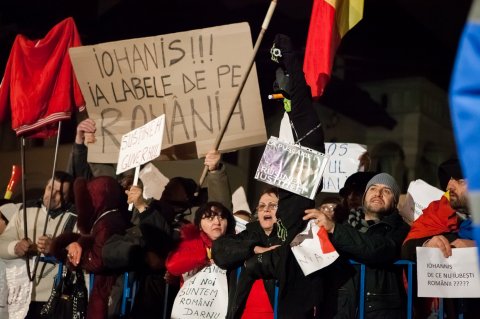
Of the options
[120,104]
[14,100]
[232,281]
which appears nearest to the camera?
[232,281]

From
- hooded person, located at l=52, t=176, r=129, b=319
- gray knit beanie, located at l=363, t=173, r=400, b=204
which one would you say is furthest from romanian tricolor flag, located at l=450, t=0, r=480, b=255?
hooded person, located at l=52, t=176, r=129, b=319

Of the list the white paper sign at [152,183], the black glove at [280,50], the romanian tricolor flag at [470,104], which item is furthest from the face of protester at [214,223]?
the romanian tricolor flag at [470,104]

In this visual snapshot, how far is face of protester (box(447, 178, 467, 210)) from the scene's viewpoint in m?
4.97

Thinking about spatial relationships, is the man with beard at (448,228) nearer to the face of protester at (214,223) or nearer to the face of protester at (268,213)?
the face of protester at (268,213)

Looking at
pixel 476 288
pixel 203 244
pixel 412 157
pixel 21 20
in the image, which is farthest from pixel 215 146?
pixel 21 20

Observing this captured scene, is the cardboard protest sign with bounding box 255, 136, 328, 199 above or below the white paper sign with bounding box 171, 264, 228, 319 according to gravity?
above

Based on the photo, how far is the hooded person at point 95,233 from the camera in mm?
5898

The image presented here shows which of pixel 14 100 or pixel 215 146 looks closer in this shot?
pixel 215 146

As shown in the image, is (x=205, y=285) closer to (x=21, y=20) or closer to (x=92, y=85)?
(x=92, y=85)

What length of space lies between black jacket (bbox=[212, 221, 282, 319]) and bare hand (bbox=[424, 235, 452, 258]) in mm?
897

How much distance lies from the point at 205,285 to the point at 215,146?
99 centimetres

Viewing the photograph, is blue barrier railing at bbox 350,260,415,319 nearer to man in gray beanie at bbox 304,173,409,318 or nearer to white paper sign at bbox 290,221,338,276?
man in gray beanie at bbox 304,173,409,318

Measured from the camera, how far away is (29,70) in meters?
7.69

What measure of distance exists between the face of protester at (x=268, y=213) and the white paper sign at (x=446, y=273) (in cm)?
110
